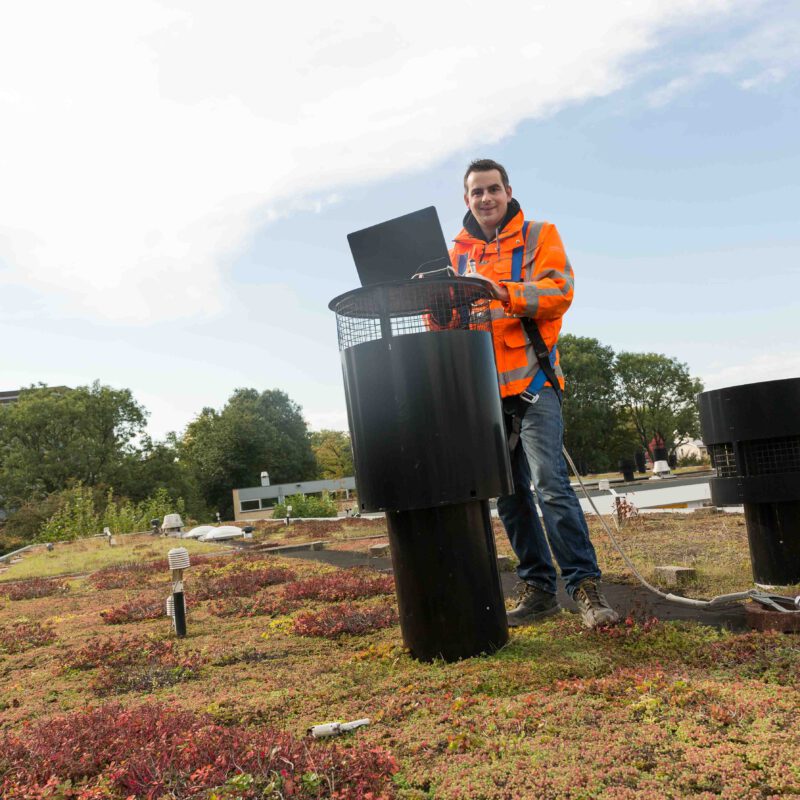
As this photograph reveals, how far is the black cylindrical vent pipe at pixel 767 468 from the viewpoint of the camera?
399 centimetres

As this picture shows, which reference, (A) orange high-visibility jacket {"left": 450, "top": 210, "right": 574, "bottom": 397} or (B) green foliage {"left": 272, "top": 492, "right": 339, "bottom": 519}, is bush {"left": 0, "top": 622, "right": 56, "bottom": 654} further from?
(B) green foliage {"left": 272, "top": 492, "right": 339, "bottom": 519}

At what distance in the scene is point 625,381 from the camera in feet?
210

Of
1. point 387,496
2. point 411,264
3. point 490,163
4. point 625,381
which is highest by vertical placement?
point 625,381

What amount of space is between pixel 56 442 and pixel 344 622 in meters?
56.2

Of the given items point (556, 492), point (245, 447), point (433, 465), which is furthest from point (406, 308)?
point (245, 447)

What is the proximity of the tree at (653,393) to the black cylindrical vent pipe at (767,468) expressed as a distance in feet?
204

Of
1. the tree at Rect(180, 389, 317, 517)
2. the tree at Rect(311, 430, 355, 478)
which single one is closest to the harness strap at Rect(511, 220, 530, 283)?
the tree at Rect(180, 389, 317, 517)

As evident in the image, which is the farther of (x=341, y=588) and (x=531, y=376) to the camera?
(x=341, y=588)

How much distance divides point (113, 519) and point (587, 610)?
2761cm

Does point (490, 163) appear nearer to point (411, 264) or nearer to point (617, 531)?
point (411, 264)

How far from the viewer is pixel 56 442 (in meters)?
53.6

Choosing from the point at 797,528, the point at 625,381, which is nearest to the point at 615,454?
the point at 625,381

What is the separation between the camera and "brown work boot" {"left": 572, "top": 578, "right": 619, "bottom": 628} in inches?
135

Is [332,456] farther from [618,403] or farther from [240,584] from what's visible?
[240,584]
